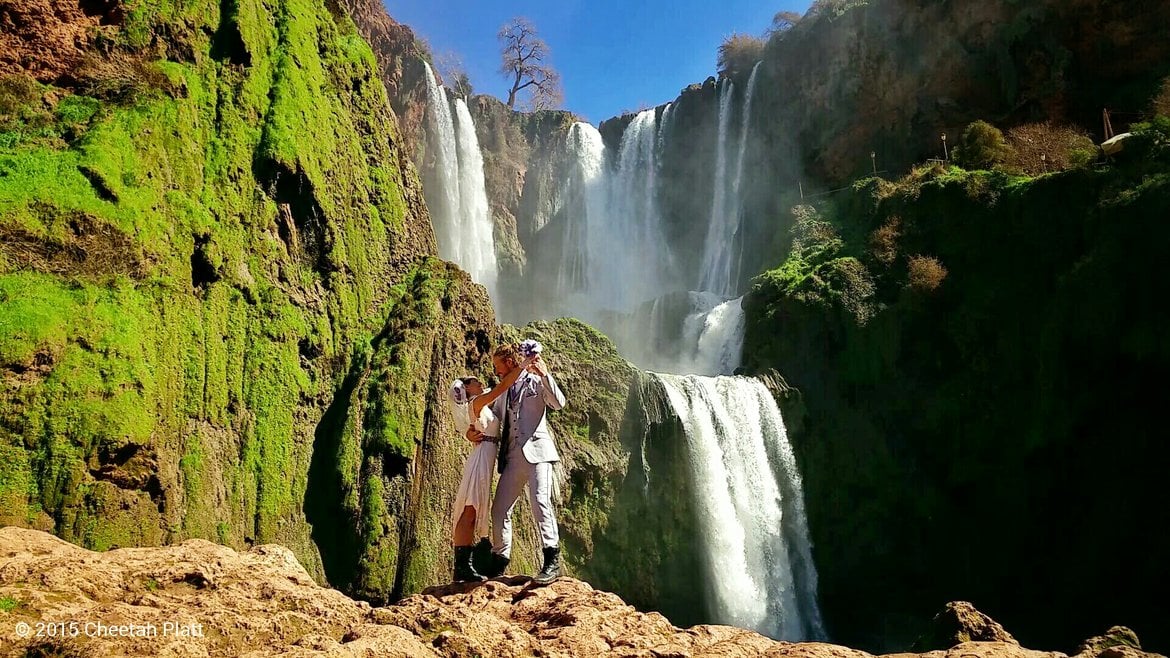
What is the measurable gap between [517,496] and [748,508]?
49.8ft

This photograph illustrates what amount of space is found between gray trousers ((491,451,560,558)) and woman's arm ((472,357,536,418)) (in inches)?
19.0

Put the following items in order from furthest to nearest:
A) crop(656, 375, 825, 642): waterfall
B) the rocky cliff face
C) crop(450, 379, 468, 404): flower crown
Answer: the rocky cliff face
crop(656, 375, 825, 642): waterfall
crop(450, 379, 468, 404): flower crown

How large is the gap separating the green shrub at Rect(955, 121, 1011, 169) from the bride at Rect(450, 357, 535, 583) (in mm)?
22374

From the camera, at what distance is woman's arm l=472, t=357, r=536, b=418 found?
6492mm

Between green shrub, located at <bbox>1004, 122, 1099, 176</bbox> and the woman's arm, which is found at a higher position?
green shrub, located at <bbox>1004, 122, 1099, 176</bbox>

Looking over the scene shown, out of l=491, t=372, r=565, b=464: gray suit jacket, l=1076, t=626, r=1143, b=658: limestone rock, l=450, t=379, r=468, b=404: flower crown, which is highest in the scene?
l=450, t=379, r=468, b=404: flower crown

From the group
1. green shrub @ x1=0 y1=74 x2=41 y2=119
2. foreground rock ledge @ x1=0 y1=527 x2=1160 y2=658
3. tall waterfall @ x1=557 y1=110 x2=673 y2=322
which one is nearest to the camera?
foreground rock ledge @ x1=0 y1=527 x2=1160 y2=658

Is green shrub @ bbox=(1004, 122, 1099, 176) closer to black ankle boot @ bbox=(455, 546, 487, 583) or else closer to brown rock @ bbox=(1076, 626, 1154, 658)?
brown rock @ bbox=(1076, 626, 1154, 658)

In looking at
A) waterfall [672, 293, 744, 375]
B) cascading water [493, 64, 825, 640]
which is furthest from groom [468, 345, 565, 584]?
waterfall [672, 293, 744, 375]

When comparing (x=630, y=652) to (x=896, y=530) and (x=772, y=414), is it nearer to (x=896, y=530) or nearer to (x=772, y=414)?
(x=772, y=414)

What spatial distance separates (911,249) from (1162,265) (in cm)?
680

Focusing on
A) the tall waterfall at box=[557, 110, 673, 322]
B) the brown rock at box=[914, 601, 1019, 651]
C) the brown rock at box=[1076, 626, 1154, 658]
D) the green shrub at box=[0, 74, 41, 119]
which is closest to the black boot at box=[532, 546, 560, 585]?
the brown rock at box=[914, 601, 1019, 651]

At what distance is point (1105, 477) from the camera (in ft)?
58.6

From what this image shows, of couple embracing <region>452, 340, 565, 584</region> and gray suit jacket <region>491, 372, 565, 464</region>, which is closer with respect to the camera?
couple embracing <region>452, 340, 565, 584</region>
